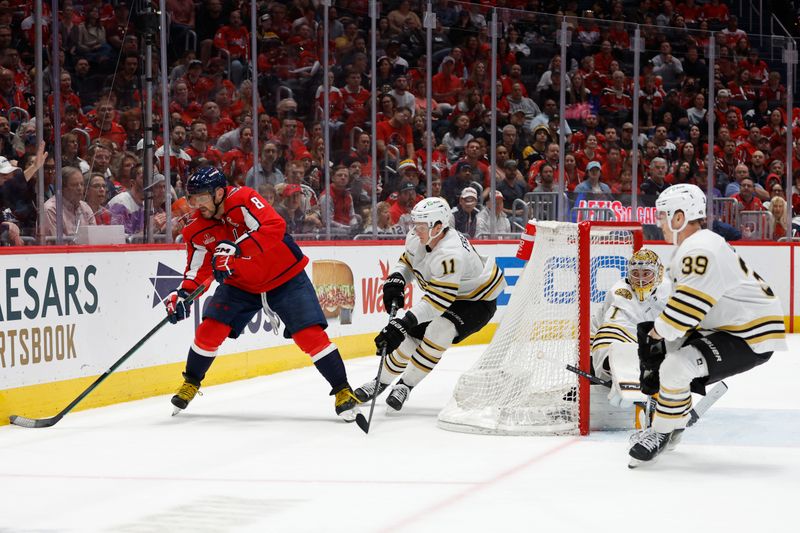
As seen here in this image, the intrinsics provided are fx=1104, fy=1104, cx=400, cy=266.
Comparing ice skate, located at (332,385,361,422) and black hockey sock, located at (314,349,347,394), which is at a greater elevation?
black hockey sock, located at (314,349,347,394)

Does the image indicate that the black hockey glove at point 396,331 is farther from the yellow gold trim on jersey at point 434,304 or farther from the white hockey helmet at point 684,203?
the white hockey helmet at point 684,203

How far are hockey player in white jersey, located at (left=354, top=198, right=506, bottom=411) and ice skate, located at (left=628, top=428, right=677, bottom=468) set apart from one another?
56.9 inches

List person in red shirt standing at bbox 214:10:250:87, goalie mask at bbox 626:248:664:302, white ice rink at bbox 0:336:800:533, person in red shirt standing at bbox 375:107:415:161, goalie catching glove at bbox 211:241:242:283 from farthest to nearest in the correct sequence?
1. person in red shirt standing at bbox 375:107:415:161
2. person in red shirt standing at bbox 214:10:250:87
3. goalie mask at bbox 626:248:664:302
4. goalie catching glove at bbox 211:241:242:283
5. white ice rink at bbox 0:336:800:533

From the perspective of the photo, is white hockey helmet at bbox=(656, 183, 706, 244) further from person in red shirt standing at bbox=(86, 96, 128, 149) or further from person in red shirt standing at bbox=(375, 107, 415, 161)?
person in red shirt standing at bbox=(375, 107, 415, 161)

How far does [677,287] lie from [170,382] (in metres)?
3.30

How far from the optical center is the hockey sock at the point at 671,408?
4008 mm

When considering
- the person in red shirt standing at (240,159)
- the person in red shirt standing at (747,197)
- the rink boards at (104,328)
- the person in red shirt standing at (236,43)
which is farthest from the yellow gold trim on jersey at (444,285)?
the person in red shirt standing at (747,197)

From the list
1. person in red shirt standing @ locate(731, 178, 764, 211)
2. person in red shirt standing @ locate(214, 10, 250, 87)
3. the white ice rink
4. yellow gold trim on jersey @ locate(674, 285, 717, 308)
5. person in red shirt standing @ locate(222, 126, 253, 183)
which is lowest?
the white ice rink

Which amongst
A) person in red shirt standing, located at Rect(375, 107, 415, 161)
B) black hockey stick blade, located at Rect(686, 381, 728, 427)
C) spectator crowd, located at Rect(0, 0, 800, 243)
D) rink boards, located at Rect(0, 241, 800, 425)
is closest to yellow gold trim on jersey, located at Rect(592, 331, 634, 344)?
black hockey stick blade, located at Rect(686, 381, 728, 427)

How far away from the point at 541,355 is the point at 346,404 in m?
0.92

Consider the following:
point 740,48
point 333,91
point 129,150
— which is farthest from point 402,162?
point 740,48

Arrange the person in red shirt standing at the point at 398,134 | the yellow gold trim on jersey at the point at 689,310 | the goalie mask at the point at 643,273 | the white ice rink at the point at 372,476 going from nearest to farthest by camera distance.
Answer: the white ice rink at the point at 372,476
the yellow gold trim on jersey at the point at 689,310
the goalie mask at the point at 643,273
the person in red shirt standing at the point at 398,134

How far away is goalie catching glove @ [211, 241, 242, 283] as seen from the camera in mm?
4945

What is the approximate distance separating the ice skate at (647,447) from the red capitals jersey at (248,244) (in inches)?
77.3
